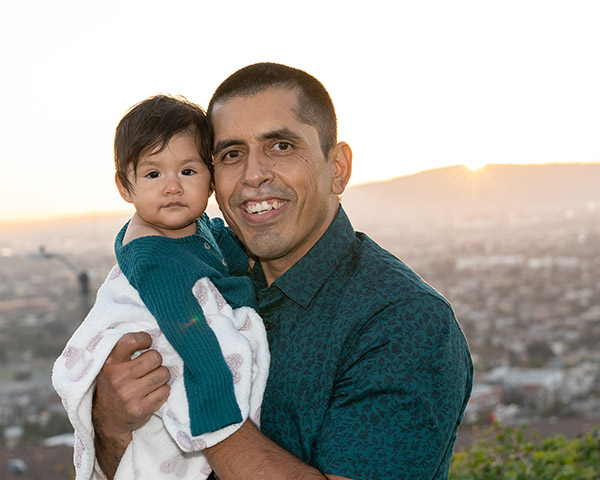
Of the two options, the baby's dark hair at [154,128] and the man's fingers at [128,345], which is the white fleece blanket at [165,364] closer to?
the man's fingers at [128,345]

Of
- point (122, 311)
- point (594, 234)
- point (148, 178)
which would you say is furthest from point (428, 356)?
point (594, 234)

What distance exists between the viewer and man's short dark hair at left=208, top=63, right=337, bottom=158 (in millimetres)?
2453

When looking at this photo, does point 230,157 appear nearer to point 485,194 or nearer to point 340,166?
point 340,166

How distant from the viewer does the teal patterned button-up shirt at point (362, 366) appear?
183cm

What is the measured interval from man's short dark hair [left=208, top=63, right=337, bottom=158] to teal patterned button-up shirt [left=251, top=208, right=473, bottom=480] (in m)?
0.47

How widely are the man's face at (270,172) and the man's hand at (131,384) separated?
58 cm

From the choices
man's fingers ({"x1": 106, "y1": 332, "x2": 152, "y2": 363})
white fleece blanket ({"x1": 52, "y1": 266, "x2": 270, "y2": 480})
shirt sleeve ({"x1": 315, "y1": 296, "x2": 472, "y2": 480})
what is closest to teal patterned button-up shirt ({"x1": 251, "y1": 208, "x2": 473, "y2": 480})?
shirt sleeve ({"x1": 315, "y1": 296, "x2": 472, "y2": 480})

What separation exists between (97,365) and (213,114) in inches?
40.4

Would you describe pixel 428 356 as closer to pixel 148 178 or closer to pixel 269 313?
pixel 269 313

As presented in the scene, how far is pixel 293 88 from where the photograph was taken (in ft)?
8.12

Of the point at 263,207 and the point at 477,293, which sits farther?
the point at 477,293

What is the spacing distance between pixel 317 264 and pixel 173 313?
0.55 meters

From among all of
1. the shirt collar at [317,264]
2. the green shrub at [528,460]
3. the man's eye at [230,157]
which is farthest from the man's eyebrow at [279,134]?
the green shrub at [528,460]

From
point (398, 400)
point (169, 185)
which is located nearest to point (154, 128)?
point (169, 185)
